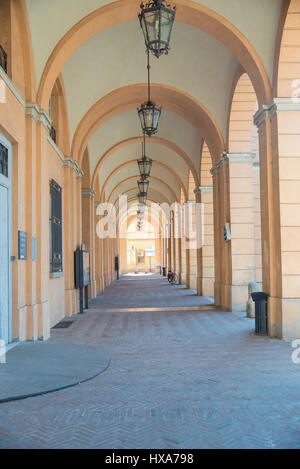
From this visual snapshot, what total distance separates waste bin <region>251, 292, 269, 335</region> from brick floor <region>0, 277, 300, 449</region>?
1.74 ft

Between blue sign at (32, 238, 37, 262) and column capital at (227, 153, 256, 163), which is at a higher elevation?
column capital at (227, 153, 256, 163)

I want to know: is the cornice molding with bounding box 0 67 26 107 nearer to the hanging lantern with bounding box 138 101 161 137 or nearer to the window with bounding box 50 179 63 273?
the window with bounding box 50 179 63 273

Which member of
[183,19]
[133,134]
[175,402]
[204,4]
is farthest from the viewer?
[133,134]

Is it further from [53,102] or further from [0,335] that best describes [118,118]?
[0,335]

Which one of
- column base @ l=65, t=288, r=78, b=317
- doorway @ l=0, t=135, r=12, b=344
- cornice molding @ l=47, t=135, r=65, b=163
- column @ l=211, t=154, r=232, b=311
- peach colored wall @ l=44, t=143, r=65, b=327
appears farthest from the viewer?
column @ l=211, t=154, r=232, b=311

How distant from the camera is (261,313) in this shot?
329 inches

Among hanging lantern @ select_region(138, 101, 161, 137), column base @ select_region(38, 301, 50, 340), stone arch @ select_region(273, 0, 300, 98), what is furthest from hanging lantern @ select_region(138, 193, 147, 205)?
column base @ select_region(38, 301, 50, 340)

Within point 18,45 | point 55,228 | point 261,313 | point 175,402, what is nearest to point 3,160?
point 18,45

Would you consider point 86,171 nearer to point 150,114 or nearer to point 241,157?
point 241,157

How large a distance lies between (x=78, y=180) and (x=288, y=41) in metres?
7.61

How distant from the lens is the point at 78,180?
44.4 ft

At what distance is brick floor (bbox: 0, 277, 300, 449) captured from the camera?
11.4 feet

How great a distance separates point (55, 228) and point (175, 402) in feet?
22.0
